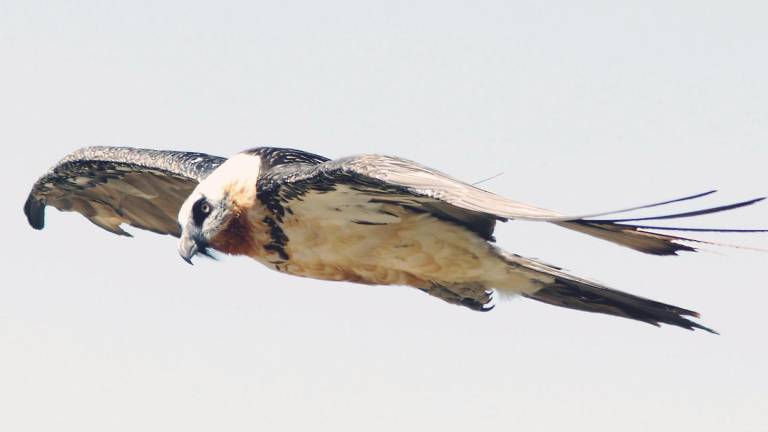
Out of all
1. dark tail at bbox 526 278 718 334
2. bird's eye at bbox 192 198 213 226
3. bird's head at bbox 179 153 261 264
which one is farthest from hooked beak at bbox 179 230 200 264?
dark tail at bbox 526 278 718 334

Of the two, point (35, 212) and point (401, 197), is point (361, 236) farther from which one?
point (35, 212)

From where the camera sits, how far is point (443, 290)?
10.5 m

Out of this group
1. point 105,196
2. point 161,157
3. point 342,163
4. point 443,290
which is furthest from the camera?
point 105,196

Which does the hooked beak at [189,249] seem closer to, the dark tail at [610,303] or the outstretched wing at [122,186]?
the outstretched wing at [122,186]

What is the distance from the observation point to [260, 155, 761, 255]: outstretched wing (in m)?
8.28

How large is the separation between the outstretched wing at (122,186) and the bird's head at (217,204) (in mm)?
853

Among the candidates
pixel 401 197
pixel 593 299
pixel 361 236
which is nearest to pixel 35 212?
pixel 361 236

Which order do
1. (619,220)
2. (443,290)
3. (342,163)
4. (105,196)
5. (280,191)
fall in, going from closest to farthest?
1. (619,220)
2. (342,163)
3. (280,191)
4. (443,290)
5. (105,196)

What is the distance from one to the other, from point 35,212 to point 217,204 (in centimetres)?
385

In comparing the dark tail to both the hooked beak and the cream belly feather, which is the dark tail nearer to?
the cream belly feather

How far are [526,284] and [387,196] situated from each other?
156 cm

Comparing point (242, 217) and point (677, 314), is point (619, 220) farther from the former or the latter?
point (242, 217)

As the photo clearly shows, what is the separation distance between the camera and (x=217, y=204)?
10195 mm

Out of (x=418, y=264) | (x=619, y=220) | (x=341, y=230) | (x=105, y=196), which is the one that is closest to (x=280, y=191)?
(x=341, y=230)
